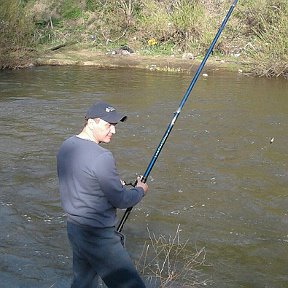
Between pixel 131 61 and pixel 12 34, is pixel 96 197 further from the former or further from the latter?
pixel 131 61

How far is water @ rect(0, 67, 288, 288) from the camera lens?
662 centimetres

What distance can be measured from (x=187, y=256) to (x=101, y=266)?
107 inches

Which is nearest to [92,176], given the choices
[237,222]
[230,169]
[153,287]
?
[153,287]

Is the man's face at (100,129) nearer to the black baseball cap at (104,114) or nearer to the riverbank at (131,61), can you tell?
the black baseball cap at (104,114)

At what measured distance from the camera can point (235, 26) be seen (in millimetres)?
26172

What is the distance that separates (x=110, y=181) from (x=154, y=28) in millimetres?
23697

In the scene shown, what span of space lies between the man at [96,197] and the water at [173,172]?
1.97 meters

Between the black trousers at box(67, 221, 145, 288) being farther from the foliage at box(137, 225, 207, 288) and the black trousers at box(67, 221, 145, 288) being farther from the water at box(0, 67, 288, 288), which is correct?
the water at box(0, 67, 288, 288)

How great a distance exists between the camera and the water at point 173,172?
6621 millimetres

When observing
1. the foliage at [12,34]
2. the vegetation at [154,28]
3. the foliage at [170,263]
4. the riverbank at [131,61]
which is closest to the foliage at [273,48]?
the vegetation at [154,28]

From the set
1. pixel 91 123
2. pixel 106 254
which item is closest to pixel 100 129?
pixel 91 123

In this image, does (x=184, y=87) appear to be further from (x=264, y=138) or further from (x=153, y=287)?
(x=153, y=287)

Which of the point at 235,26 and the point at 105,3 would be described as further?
the point at 105,3

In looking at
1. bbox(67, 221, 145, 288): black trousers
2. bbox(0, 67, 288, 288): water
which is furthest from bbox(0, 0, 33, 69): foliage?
bbox(67, 221, 145, 288): black trousers
